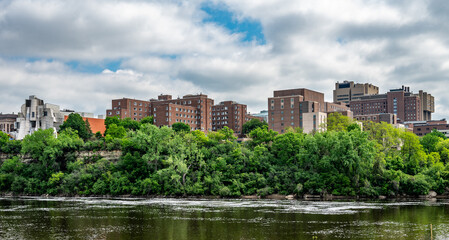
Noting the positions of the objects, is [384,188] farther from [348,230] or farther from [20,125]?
[20,125]

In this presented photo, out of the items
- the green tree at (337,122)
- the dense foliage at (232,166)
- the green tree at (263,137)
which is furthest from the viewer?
the green tree at (337,122)

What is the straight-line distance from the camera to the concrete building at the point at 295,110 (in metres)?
168

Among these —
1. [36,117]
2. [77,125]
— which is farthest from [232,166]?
[36,117]

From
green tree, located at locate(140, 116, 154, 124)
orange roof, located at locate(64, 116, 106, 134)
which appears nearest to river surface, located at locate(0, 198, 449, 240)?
orange roof, located at locate(64, 116, 106, 134)

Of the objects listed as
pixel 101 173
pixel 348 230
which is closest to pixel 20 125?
pixel 101 173

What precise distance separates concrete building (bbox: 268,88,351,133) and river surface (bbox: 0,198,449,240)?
91.6m

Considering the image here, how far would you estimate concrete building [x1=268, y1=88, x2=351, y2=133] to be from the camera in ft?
552

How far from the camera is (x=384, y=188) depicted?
302 ft

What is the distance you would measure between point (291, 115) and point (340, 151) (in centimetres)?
8368

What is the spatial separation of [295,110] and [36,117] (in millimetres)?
92839

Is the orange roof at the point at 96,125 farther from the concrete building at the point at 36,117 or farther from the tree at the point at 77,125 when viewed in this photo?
the tree at the point at 77,125

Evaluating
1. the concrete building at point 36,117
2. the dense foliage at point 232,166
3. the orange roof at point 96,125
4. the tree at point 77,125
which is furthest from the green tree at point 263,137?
the concrete building at point 36,117

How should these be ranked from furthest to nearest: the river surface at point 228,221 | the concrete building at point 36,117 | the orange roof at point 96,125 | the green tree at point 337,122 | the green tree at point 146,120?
the green tree at point 146,120 → the orange roof at point 96,125 → the concrete building at point 36,117 → the green tree at point 337,122 → the river surface at point 228,221

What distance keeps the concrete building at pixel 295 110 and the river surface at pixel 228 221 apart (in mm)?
91603
